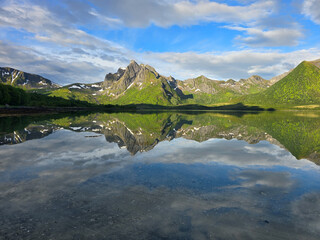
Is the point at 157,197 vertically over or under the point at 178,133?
over

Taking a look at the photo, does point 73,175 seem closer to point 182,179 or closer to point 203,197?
point 182,179

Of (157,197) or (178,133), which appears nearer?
(157,197)

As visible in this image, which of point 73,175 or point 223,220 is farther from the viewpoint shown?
point 73,175

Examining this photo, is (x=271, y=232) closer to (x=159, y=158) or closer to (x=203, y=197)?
(x=203, y=197)

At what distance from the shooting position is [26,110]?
299ft

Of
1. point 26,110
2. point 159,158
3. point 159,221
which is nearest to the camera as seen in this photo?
point 159,221

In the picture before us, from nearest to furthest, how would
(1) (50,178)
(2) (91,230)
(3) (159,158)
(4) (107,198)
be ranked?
(2) (91,230) < (4) (107,198) < (1) (50,178) < (3) (159,158)

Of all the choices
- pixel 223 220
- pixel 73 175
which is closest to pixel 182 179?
pixel 223 220

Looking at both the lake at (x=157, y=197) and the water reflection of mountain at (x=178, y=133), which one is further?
the water reflection of mountain at (x=178, y=133)

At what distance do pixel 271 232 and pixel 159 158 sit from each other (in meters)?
12.7

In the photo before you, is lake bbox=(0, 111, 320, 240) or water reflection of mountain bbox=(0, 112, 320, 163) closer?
lake bbox=(0, 111, 320, 240)

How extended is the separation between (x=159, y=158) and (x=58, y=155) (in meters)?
10.2

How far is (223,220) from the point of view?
27.0 ft

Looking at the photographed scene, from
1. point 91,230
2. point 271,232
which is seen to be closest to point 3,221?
point 91,230
